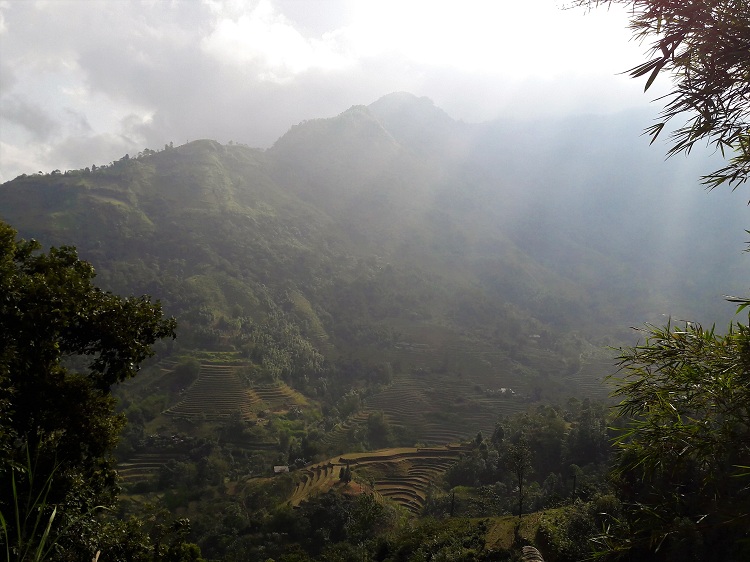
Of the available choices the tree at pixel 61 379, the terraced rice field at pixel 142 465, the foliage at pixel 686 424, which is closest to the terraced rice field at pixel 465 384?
the terraced rice field at pixel 142 465

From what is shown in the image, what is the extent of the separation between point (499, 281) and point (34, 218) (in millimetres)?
114345

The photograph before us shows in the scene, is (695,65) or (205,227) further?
(205,227)

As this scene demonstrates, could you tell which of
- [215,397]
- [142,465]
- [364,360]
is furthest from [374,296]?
[142,465]

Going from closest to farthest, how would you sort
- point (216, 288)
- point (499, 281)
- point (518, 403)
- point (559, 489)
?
point (559, 489) → point (518, 403) → point (216, 288) → point (499, 281)

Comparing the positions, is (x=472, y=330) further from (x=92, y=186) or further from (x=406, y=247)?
(x=92, y=186)

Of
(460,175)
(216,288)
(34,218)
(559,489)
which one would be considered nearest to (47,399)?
(559,489)

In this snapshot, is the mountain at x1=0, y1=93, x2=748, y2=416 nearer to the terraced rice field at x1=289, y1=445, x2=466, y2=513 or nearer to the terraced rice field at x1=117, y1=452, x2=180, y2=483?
the terraced rice field at x1=117, y1=452, x2=180, y2=483

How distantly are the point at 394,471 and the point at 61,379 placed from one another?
4311 centimetres

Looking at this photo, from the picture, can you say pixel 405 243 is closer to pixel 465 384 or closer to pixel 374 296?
pixel 374 296

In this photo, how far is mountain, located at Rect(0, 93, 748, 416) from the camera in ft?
277

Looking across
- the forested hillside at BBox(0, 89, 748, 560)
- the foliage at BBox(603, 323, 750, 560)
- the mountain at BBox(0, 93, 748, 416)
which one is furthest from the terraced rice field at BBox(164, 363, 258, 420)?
the foliage at BBox(603, 323, 750, 560)

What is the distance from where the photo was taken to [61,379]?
5.39 meters

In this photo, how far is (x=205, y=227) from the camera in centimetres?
10838

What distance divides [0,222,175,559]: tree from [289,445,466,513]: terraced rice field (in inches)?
1318
